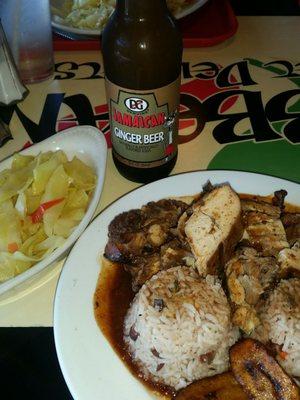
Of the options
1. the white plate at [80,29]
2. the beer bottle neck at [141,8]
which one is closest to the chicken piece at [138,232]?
the beer bottle neck at [141,8]

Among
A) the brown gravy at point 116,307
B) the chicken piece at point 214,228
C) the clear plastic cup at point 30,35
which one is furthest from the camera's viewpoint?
the clear plastic cup at point 30,35

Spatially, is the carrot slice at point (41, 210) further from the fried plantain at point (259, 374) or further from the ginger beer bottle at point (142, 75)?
the fried plantain at point (259, 374)

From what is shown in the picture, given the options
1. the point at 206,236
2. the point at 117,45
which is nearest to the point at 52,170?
the point at 117,45

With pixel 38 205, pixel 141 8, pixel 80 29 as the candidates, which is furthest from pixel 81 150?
pixel 80 29

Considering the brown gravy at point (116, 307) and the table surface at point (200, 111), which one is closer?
the brown gravy at point (116, 307)

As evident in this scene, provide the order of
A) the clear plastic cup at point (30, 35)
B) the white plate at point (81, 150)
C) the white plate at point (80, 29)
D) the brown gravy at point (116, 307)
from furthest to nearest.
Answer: the white plate at point (80, 29) → the clear plastic cup at point (30, 35) → the white plate at point (81, 150) → the brown gravy at point (116, 307)

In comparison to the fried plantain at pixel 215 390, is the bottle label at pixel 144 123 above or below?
above
